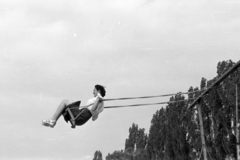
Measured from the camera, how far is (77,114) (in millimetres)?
10016

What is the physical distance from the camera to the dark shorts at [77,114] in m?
9.98

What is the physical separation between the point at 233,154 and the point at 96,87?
2490 cm

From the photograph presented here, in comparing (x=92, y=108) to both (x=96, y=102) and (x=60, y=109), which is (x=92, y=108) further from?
(x=60, y=109)

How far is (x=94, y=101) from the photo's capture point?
10.1 metres

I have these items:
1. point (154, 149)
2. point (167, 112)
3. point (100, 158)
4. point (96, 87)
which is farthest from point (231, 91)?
point (100, 158)

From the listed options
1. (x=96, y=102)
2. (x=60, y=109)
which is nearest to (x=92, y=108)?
(x=96, y=102)

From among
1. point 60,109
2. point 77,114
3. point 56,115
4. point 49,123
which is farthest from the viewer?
point 77,114

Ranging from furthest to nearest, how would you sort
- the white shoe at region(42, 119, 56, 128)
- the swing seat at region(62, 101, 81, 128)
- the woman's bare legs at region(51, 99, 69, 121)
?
the swing seat at region(62, 101, 81, 128), the woman's bare legs at region(51, 99, 69, 121), the white shoe at region(42, 119, 56, 128)

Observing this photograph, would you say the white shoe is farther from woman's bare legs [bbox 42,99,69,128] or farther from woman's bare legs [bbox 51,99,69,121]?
woman's bare legs [bbox 51,99,69,121]

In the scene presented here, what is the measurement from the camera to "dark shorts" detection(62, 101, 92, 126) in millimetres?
9984

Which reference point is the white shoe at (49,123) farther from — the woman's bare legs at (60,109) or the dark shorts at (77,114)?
the dark shorts at (77,114)

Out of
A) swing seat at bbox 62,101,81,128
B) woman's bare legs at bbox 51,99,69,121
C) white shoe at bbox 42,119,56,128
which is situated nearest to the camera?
white shoe at bbox 42,119,56,128

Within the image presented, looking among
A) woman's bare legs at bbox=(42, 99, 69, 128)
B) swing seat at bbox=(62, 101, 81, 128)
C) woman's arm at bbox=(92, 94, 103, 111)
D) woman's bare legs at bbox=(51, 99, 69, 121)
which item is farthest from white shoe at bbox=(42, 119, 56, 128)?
woman's arm at bbox=(92, 94, 103, 111)

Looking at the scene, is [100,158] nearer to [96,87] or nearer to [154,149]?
[154,149]
